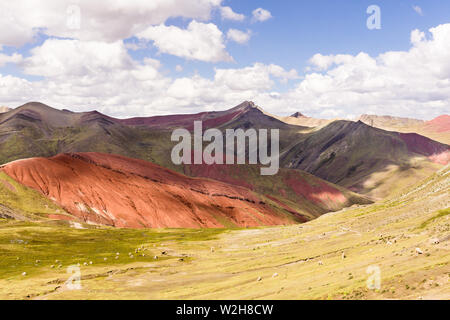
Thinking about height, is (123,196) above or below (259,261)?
above

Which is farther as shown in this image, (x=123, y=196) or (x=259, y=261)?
(x=123, y=196)

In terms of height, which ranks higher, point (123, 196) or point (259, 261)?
point (123, 196)

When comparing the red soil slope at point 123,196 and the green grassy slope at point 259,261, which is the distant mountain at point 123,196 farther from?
the green grassy slope at point 259,261

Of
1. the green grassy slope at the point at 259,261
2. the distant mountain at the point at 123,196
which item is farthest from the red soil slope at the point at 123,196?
the green grassy slope at the point at 259,261

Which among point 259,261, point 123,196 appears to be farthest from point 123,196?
point 259,261

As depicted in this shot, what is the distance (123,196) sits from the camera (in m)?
161

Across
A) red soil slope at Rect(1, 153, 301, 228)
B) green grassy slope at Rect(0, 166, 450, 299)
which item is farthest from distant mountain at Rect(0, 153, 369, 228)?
green grassy slope at Rect(0, 166, 450, 299)

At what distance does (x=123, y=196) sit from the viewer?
161 m

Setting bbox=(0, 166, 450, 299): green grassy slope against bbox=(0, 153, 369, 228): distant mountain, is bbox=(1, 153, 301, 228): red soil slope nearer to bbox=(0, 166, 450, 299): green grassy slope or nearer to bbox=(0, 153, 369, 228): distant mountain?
bbox=(0, 153, 369, 228): distant mountain

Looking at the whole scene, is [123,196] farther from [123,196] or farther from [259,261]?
[259,261]
